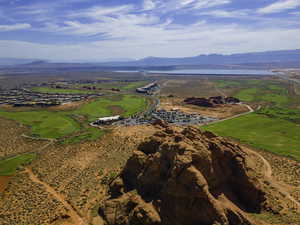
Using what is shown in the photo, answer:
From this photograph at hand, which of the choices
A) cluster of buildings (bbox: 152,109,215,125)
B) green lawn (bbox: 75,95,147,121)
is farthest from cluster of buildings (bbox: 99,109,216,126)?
green lawn (bbox: 75,95,147,121)

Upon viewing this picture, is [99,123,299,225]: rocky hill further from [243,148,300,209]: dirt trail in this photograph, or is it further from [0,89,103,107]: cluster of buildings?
[0,89,103,107]: cluster of buildings

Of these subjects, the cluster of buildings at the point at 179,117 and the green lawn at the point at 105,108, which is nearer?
the cluster of buildings at the point at 179,117

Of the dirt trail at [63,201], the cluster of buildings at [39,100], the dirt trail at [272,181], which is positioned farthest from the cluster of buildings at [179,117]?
the cluster of buildings at [39,100]

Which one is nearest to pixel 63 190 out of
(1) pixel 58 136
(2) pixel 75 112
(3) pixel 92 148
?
(3) pixel 92 148

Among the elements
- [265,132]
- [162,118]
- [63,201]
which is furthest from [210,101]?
[63,201]

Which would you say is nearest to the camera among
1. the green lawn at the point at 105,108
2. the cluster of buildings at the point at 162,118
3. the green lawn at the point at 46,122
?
the green lawn at the point at 46,122

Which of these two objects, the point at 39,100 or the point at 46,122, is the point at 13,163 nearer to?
the point at 46,122

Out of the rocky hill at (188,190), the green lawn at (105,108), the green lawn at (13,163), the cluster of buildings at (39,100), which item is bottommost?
the green lawn at (105,108)

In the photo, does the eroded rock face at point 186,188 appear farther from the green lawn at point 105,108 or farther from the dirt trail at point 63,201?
the green lawn at point 105,108
